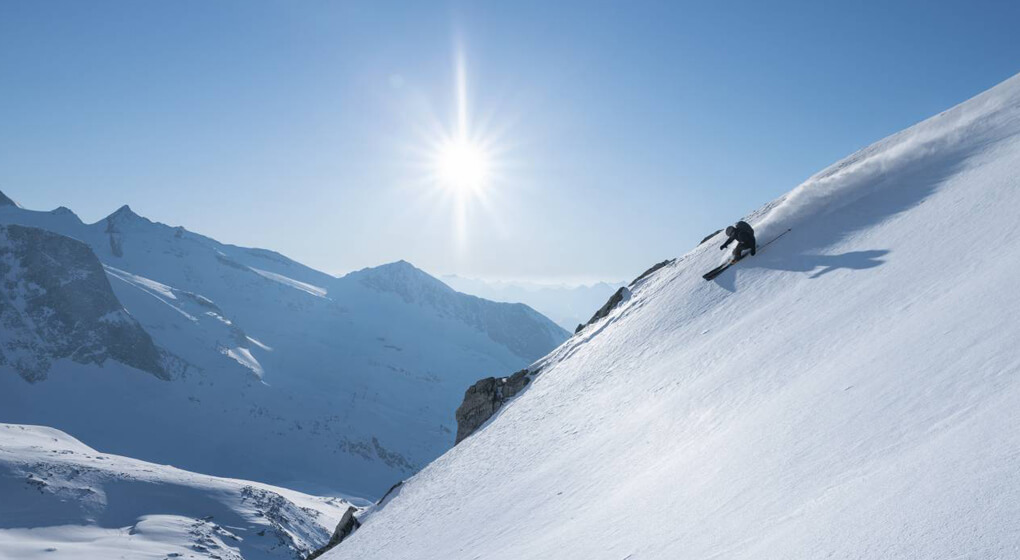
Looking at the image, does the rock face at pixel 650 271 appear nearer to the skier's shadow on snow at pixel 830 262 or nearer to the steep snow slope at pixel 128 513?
the skier's shadow on snow at pixel 830 262

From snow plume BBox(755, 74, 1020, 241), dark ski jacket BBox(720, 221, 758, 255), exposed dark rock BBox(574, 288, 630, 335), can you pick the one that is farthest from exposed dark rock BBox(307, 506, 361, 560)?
snow plume BBox(755, 74, 1020, 241)

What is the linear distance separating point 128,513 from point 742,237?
80.6 m

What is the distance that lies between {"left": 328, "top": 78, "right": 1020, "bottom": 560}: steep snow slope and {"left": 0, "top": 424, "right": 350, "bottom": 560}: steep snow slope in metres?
55.2

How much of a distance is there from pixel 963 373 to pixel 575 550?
17.9 ft

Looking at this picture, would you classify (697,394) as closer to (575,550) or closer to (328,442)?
(575,550)

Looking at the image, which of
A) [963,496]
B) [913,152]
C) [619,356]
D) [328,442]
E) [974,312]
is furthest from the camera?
[328,442]

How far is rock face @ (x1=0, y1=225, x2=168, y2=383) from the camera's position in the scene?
161 meters

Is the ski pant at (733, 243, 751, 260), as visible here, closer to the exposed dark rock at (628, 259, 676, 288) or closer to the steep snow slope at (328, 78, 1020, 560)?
the steep snow slope at (328, 78, 1020, 560)

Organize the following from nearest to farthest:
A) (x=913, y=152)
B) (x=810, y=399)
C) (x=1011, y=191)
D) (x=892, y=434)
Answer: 1. (x=892, y=434)
2. (x=810, y=399)
3. (x=1011, y=191)
4. (x=913, y=152)

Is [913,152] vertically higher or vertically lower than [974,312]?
higher

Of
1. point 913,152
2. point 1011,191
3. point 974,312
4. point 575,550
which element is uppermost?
point 913,152

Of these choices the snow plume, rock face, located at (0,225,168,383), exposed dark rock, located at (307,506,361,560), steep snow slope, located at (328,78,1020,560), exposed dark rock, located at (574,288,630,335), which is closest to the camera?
steep snow slope, located at (328,78,1020,560)

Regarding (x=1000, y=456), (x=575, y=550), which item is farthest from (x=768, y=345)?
(x=1000, y=456)

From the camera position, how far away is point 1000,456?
4.08 meters
